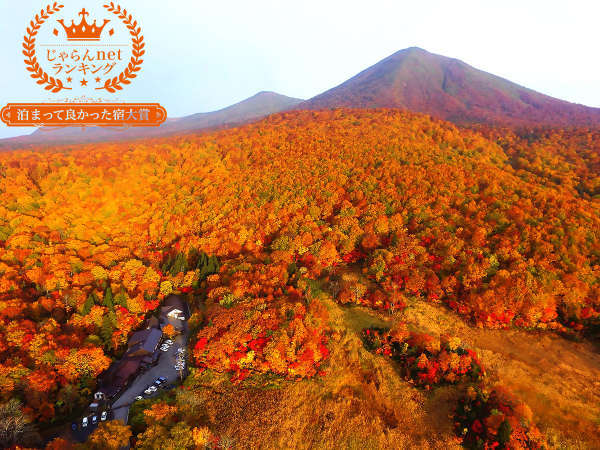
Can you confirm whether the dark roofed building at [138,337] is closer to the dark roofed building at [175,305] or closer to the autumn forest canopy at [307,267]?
the autumn forest canopy at [307,267]

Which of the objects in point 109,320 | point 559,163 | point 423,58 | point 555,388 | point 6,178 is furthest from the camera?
point 423,58

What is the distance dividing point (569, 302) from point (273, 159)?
60817 millimetres

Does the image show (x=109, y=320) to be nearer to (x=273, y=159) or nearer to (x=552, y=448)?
(x=552, y=448)

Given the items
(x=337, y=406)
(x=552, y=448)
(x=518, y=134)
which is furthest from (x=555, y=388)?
(x=518, y=134)

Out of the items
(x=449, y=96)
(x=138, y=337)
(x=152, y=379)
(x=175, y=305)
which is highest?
(x=449, y=96)

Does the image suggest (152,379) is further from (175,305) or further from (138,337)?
(175,305)

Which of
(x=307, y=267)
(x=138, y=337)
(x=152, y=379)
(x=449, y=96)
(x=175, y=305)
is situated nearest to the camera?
(x=152, y=379)

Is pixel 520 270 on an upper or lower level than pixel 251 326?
upper

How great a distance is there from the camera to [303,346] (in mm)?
25859

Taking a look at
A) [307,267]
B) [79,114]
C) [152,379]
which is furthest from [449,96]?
[152,379]

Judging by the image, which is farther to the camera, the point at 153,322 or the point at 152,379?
the point at 153,322

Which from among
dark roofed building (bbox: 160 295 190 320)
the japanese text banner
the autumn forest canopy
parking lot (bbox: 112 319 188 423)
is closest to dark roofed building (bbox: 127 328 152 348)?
the autumn forest canopy

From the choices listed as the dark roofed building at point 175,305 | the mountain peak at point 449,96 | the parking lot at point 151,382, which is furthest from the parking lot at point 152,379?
the mountain peak at point 449,96

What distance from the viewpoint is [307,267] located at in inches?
1640
